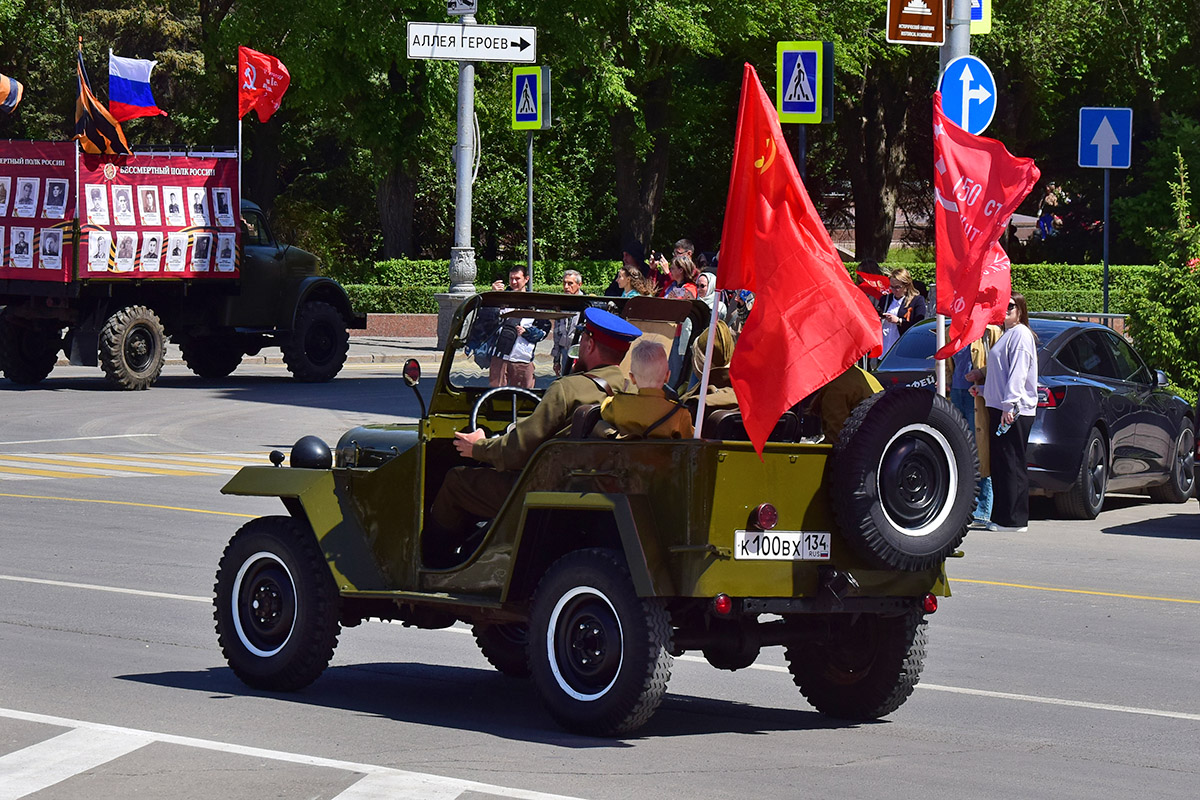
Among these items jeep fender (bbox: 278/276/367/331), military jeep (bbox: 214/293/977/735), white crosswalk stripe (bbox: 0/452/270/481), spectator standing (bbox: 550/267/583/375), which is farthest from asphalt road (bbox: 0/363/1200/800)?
jeep fender (bbox: 278/276/367/331)

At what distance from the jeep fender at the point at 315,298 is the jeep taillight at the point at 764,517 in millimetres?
23124

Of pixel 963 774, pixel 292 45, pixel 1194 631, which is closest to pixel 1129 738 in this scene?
pixel 963 774

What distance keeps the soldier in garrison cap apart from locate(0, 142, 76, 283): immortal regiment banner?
64.7 feet

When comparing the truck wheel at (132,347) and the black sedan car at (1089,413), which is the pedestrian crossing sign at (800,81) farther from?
the truck wheel at (132,347)

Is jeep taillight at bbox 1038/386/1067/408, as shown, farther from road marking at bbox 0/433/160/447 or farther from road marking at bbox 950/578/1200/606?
road marking at bbox 0/433/160/447

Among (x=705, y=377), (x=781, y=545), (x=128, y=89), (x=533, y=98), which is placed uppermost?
(x=128, y=89)

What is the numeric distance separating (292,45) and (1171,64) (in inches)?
947

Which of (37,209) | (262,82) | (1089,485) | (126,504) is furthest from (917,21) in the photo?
(262,82)

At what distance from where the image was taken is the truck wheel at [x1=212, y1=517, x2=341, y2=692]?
8.30 metres

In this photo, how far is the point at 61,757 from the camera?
7.05 m

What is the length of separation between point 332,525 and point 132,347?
65.5 feet

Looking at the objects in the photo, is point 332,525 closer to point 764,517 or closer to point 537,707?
point 537,707

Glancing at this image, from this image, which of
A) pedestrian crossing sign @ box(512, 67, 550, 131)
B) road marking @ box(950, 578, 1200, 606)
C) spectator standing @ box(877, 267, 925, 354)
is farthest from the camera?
pedestrian crossing sign @ box(512, 67, 550, 131)

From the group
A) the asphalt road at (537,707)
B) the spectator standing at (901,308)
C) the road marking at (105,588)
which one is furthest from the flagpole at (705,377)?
the spectator standing at (901,308)
